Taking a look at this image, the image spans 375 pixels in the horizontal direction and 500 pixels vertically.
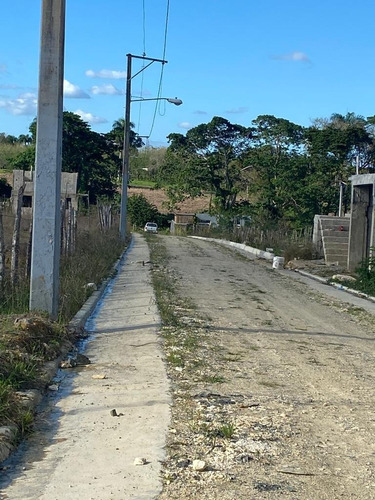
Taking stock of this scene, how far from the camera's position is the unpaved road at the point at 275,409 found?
15.8 feet

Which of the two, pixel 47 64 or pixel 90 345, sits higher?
pixel 47 64

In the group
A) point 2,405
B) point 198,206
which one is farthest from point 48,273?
point 198,206

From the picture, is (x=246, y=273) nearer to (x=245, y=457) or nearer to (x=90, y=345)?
(x=90, y=345)

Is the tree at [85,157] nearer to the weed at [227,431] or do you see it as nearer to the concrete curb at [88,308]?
the concrete curb at [88,308]

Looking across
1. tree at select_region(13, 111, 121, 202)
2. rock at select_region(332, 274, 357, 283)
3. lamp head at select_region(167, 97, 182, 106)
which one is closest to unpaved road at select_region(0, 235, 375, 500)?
rock at select_region(332, 274, 357, 283)

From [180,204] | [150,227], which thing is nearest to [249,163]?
[150,227]

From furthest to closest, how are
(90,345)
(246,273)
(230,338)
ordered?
(246,273), (230,338), (90,345)

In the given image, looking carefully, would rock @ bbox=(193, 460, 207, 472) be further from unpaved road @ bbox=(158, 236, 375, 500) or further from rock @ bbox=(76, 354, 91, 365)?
rock @ bbox=(76, 354, 91, 365)

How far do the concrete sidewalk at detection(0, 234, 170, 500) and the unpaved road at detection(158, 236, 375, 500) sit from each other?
8.2 inches

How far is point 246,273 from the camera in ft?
72.6

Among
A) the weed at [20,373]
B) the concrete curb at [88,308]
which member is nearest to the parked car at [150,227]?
the concrete curb at [88,308]

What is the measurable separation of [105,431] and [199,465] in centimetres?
111

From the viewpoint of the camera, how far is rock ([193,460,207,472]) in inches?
195

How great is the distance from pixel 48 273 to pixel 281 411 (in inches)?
178
